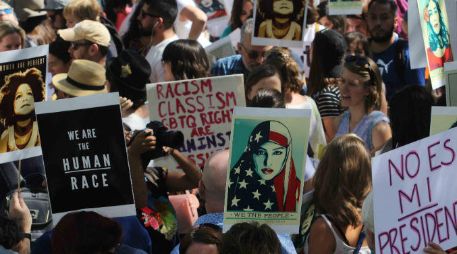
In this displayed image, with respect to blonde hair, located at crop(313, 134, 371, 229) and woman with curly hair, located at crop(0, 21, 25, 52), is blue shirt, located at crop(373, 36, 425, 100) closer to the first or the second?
woman with curly hair, located at crop(0, 21, 25, 52)

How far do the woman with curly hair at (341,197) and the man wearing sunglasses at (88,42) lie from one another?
3160mm

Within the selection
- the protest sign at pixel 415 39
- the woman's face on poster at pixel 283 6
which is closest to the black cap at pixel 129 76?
the protest sign at pixel 415 39

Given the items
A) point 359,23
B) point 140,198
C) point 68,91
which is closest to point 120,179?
Result: point 140,198

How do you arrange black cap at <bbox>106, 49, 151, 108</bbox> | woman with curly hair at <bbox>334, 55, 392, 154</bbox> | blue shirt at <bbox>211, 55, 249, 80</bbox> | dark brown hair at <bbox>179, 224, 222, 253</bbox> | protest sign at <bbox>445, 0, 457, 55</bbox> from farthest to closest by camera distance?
blue shirt at <bbox>211, 55, 249, 80</bbox> < woman with curly hair at <bbox>334, 55, 392, 154</bbox> < black cap at <bbox>106, 49, 151, 108</bbox> < protest sign at <bbox>445, 0, 457, 55</bbox> < dark brown hair at <bbox>179, 224, 222, 253</bbox>

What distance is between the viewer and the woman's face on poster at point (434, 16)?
6.76 meters

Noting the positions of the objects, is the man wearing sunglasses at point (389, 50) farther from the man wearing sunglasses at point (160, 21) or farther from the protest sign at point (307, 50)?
the man wearing sunglasses at point (160, 21)

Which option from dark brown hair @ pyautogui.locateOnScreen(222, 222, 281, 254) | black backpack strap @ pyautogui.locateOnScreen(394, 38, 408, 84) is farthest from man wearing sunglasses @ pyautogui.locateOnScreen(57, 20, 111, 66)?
dark brown hair @ pyautogui.locateOnScreen(222, 222, 281, 254)

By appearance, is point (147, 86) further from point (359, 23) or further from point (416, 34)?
point (359, 23)

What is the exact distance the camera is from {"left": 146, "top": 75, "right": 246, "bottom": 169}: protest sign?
7.22m

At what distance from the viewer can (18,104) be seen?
5.97m

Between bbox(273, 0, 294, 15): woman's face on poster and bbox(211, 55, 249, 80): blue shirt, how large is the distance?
46 centimetres

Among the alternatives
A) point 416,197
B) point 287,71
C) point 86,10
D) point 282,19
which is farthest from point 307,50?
point 416,197

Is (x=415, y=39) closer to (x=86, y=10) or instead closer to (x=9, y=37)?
(x=9, y=37)

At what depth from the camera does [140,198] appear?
5.65 m
